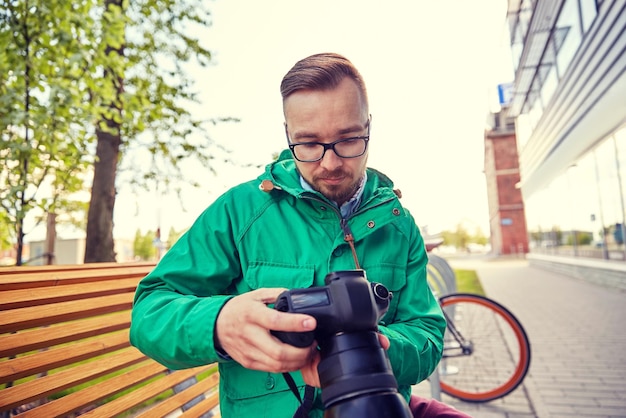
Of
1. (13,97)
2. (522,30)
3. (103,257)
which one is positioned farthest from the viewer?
(522,30)

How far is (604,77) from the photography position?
350 inches

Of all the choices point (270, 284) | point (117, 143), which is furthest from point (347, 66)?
point (117, 143)

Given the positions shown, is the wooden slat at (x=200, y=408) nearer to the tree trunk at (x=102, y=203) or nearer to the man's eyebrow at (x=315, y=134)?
the man's eyebrow at (x=315, y=134)

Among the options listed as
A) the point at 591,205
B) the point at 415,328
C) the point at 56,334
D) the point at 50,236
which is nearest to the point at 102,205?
the point at 50,236

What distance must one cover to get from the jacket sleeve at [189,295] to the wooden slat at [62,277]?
1.29 ft

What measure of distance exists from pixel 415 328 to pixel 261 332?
2.38 feet

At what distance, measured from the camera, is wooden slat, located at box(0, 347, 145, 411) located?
1.21 metres

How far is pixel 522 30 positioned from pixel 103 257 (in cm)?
1801

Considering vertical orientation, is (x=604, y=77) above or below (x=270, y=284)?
above

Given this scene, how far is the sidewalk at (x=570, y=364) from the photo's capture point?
366cm

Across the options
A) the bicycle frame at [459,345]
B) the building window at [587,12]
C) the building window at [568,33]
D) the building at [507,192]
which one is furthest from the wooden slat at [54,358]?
the building at [507,192]

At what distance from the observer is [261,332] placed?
0.90 metres

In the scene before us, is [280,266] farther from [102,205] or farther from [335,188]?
[102,205]

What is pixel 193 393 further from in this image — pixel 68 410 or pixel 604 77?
pixel 604 77
